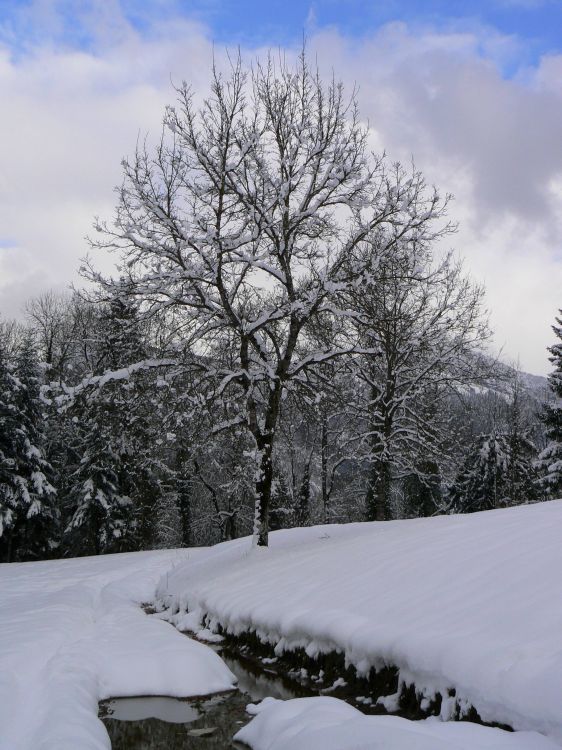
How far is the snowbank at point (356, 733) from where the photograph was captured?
11.3 feet

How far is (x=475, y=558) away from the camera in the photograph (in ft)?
21.9

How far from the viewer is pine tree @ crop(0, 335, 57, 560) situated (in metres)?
26.0

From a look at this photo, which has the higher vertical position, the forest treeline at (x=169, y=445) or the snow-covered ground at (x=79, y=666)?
the forest treeline at (x=169, y=445)

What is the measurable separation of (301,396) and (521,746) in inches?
451

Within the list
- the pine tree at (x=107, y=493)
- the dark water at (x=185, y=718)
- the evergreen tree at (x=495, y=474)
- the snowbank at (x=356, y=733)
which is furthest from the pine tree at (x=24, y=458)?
the snowbank at (x=356, y=733)

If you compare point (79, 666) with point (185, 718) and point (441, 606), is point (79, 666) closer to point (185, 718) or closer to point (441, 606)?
point (185, 718)

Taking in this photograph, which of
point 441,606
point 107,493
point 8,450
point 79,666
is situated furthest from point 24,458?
point 441,606

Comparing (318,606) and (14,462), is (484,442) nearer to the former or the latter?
(14,462)

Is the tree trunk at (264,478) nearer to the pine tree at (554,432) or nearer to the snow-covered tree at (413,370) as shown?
the snow-covered tree at (413,370)

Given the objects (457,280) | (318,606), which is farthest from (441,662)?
(457,280)

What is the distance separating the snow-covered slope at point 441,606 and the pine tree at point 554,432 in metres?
19.5

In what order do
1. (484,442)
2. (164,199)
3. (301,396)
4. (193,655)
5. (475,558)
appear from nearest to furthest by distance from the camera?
1. (475,558)
2. (193,655)
3. (164,199)
4. (301,396)
5. (484,442)

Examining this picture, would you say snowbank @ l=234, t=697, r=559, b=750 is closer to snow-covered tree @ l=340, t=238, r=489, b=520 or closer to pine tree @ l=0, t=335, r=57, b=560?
snow-covered tree @ l=340, t=238, r=489, b=520

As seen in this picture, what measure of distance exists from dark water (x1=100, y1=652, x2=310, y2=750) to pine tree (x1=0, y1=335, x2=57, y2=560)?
71.1 ft
